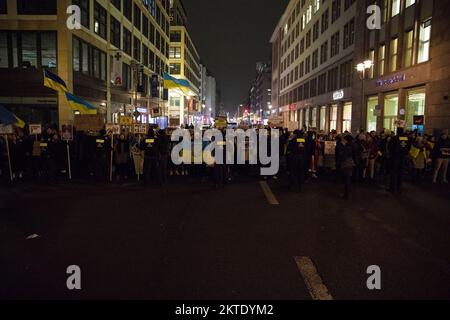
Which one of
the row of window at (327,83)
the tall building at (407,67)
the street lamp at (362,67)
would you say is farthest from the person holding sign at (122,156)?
the row of window at (327,83)

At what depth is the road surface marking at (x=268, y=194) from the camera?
33.6 feet

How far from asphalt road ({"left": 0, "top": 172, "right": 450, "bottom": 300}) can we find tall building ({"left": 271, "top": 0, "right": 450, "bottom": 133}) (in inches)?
332

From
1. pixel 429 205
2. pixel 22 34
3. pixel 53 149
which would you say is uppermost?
pixel 22 34

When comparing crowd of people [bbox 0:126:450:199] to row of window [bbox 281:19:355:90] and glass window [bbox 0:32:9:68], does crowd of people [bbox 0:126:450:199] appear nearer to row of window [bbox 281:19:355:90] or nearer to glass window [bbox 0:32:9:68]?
glass window [bbox 0:32:9:68]

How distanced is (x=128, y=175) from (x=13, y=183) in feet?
12.7

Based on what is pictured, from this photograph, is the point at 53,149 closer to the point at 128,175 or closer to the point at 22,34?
the point at 128,175

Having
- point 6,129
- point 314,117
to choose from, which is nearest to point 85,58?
point 6,129

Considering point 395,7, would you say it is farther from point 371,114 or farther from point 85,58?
point 85,58

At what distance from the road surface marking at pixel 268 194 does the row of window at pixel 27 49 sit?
17.6 metres

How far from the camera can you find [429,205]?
400 inches

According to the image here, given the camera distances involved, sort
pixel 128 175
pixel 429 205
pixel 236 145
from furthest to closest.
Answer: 1. pixel 236 145
2. pixel 128 175
3. pixel 429 205

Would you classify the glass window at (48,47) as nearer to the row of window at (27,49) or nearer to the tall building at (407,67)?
the row of window at (27,49)

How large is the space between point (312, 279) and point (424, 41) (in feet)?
72.9
